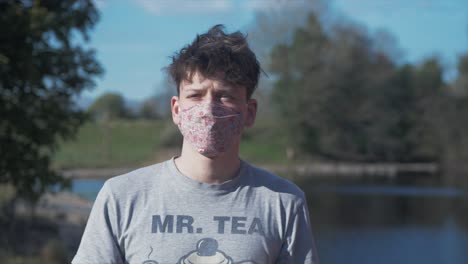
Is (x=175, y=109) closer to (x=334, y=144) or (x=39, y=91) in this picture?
(x=39, y=91)

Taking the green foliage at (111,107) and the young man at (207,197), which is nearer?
the young man at (207,197)

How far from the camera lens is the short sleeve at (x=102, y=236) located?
194 centimetres

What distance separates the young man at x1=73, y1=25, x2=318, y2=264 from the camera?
195 cm

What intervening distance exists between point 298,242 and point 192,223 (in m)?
0.35

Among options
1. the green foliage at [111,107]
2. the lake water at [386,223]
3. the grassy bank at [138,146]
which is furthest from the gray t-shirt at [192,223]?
the green foliage at [111,107]

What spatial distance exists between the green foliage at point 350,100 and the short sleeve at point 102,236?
38.8 metres

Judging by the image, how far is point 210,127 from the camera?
2.06 m

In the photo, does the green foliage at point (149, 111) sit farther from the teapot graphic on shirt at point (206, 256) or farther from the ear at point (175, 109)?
the teapot graphic on shirt at point (206, 256)

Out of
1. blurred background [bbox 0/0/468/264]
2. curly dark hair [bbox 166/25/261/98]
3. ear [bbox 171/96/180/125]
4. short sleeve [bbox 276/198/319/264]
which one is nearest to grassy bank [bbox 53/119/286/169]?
blurred background [bbox 0/0/468/264]

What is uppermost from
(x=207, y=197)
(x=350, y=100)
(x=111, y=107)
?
(x=207, y=197)

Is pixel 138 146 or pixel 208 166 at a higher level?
pixel 208 166

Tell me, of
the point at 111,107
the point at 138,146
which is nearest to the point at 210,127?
the point at 138,146

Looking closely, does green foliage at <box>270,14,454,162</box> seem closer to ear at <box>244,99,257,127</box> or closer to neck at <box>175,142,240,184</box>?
ear at <box>244,99,257,127</box>

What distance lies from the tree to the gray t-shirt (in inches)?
355
